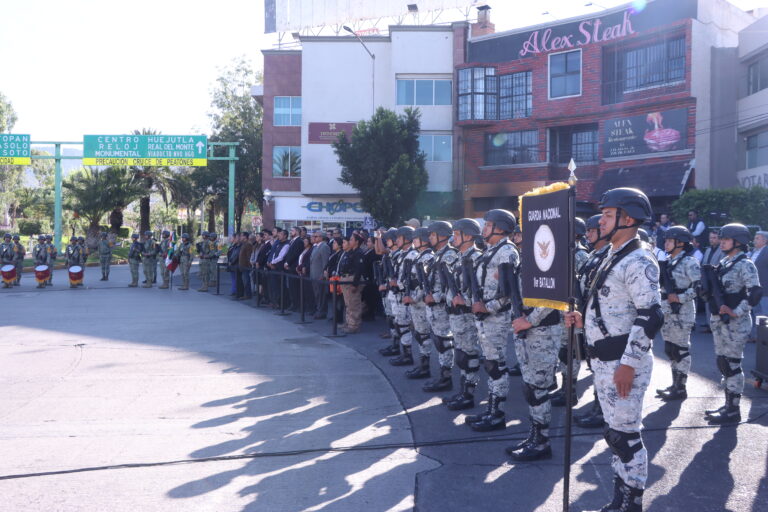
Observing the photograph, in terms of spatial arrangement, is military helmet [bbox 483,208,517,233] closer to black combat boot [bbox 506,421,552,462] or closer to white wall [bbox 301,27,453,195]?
black combat boot [bbox 506,421,552,462]

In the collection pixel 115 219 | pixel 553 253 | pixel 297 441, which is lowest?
pixel 297 441

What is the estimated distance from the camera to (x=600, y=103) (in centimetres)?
2942

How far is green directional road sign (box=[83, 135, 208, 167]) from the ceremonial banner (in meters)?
30.0

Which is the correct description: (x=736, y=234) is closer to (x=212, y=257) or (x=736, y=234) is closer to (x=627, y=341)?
(x=627, y=341)

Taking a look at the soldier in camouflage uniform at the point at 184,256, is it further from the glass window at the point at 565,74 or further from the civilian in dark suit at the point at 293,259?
the glass window at the point at 565,74

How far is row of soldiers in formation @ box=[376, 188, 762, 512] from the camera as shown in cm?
430

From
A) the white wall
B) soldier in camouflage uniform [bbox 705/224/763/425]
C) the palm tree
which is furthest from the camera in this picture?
the palm tree

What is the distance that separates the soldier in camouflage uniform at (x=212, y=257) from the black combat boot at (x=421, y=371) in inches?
529

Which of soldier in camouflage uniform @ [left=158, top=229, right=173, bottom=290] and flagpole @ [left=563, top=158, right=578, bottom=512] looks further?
soldier in camouflage uniform @ [left=158, top=229, right=173, bottom=290]

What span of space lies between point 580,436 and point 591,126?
85.9 feet

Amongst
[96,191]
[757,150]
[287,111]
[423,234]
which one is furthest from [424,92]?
[423,234]

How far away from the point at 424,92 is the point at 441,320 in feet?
93.4

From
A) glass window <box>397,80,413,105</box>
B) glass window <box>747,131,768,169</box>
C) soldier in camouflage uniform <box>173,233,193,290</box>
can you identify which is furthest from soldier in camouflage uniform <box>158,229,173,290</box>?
glass window <box>747,131,768,169</box>

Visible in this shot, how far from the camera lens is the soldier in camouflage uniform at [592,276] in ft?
15.7
